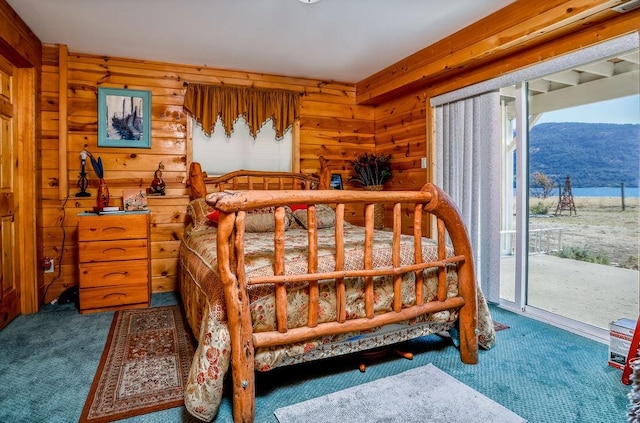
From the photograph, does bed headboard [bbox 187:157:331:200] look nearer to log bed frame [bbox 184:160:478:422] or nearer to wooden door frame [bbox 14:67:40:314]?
wooden door frame [bbox 14:67:40:314]

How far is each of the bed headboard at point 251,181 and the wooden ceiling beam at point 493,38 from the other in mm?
1205

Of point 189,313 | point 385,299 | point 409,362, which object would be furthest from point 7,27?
point 409,362

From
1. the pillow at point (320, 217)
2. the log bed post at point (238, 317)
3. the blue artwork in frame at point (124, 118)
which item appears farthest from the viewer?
the blue artwork in frame at point (124, 118)

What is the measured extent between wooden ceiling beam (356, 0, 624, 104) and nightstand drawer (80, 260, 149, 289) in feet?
9.48

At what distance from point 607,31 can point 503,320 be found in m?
1.99

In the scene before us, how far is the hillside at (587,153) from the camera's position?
3707 millimetres

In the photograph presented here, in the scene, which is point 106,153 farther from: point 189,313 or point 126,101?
point 189,313

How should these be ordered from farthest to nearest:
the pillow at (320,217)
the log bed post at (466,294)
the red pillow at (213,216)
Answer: the pillow at (320,217) → the red pillow at (213,216) → the log bed post at (466,294)

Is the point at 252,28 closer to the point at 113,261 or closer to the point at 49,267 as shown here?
the point at 113,261

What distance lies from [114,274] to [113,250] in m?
0.19

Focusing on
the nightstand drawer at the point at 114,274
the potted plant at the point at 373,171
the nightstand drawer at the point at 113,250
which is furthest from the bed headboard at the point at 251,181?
the nightstand drawer at the point at 114,274

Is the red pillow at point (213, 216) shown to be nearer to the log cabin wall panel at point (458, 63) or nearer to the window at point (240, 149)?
the window at point (240, 149)

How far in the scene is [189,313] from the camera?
236cm

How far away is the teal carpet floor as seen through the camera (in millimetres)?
1655
